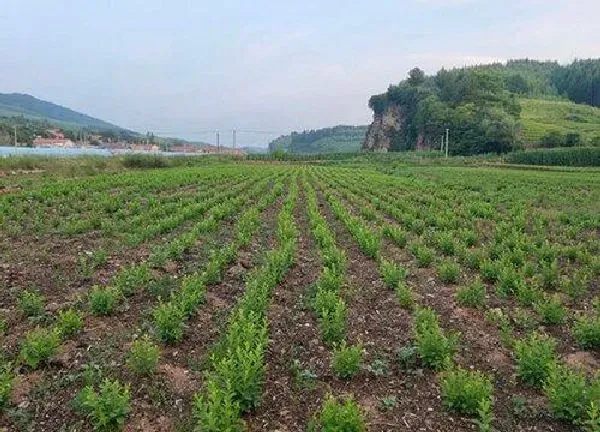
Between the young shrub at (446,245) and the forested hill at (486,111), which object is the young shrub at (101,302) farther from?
the forested hill at (486,111)

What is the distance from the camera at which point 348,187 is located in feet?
107

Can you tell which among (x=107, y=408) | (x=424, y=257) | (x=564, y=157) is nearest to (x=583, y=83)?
(x=564, y=157)

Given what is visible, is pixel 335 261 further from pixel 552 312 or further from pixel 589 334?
pixel 589 334

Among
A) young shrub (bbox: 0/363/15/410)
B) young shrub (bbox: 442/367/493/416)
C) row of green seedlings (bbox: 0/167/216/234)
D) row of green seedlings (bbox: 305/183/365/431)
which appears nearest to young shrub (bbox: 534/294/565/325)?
young shrub (bbox: 442/367/493/416)

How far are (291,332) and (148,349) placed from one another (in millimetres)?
2325

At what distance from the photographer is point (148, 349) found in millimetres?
5934

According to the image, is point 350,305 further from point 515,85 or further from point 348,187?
point 515,85

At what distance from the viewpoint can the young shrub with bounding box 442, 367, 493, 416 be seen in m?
5.36

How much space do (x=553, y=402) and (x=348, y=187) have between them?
27.7 metres

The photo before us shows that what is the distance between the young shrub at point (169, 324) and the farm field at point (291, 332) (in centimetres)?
2

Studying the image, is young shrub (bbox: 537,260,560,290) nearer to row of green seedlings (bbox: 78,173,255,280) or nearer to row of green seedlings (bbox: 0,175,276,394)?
row of green seedlings (bbox: 0,175,276,394)

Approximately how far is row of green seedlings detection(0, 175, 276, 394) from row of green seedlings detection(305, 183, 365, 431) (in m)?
3.09

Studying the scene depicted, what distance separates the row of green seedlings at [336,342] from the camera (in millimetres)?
4781

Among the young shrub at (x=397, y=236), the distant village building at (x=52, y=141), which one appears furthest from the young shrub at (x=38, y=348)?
the distant village building at (x=52, y=141)
